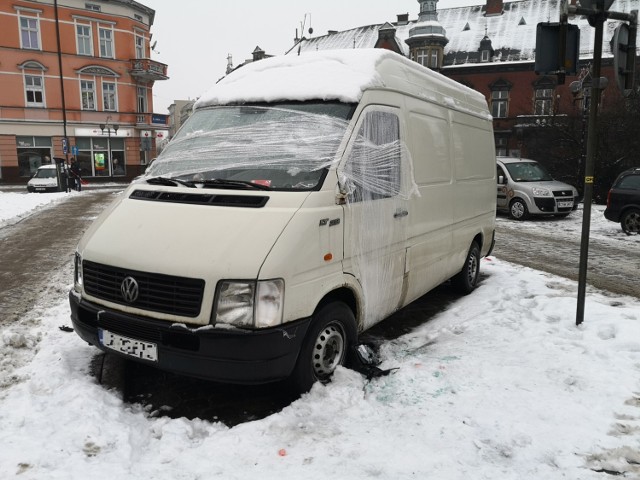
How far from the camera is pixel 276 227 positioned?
3.23 metres

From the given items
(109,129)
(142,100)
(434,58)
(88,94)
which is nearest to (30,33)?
(88,94)

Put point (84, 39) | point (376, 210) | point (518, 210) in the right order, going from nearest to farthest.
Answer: point (376, 210) → point (518, 210) → point (84, 39)

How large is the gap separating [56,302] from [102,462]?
3888 mm

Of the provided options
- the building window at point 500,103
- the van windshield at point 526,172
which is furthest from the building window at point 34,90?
the building window at point 500,103

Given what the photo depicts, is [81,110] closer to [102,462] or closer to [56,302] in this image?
[56,302]

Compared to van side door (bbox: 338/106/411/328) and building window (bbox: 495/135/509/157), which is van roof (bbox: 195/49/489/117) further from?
building window (bbox: 495/135/509/157)

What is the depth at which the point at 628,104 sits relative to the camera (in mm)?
18547

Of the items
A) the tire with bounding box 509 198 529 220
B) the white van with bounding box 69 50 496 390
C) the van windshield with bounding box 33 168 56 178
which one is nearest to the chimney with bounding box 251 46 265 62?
the van windshield with bounding box 33 168 56 178

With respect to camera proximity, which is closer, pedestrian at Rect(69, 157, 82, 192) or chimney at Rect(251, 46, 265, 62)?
pedestrian at Rect(69, 157, 82, 192)

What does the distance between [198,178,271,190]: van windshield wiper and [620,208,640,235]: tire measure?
11.5 m

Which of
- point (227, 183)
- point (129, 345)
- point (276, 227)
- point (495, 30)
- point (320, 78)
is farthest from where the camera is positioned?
point (495, 30)

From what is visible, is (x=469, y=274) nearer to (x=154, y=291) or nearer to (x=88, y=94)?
(x=154, y=291)

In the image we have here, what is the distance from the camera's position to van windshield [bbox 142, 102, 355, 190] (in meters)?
3.70

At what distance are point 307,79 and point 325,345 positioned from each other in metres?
2.12
